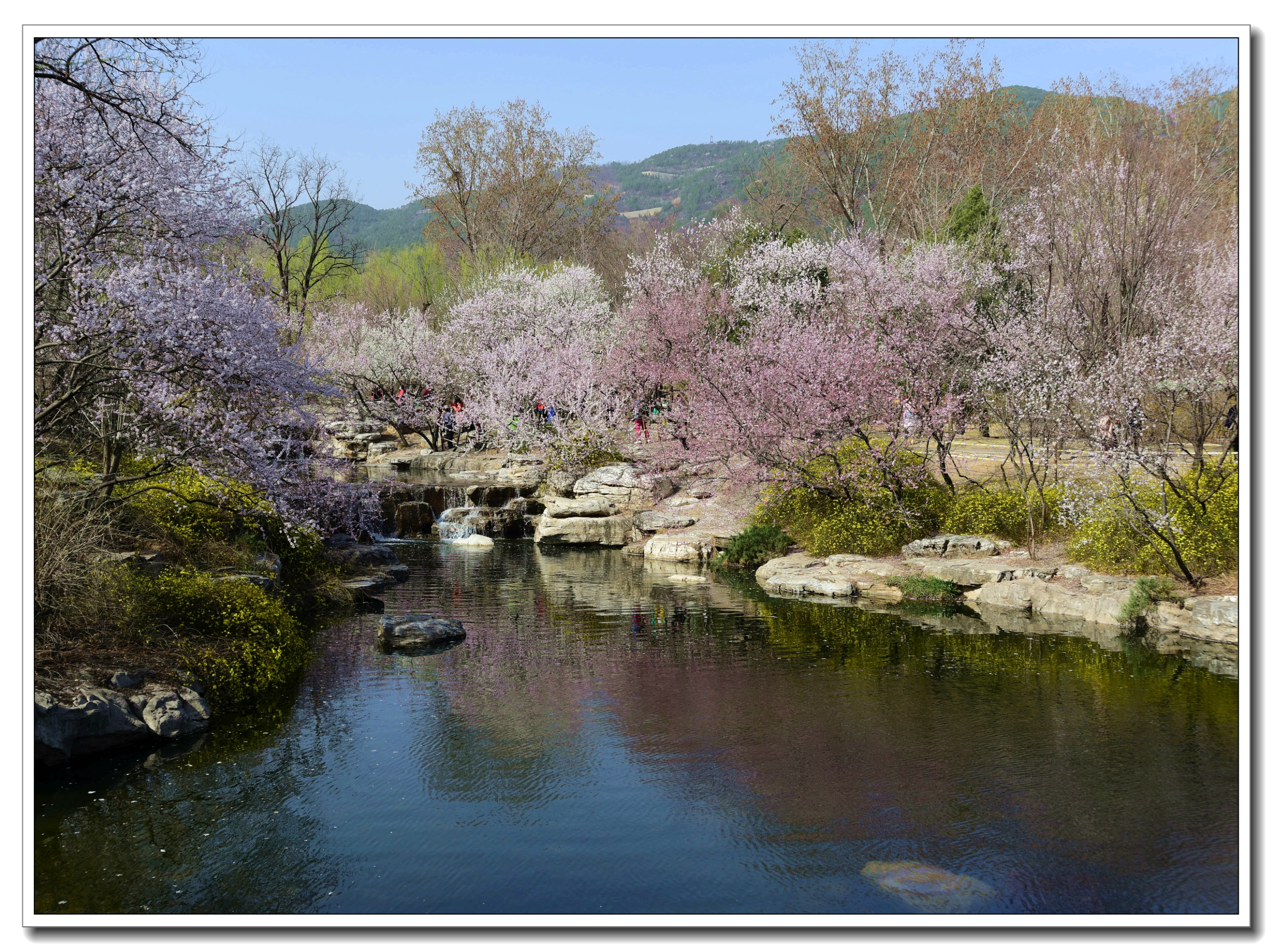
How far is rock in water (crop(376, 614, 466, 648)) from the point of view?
15266 millimetres

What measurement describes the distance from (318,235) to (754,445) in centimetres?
4056

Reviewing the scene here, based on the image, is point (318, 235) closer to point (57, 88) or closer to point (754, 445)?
point (754, 445)

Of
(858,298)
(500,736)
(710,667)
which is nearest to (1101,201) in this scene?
(858,298)

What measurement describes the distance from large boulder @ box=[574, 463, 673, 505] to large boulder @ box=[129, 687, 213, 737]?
18057 millimetres

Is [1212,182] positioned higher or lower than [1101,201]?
higher

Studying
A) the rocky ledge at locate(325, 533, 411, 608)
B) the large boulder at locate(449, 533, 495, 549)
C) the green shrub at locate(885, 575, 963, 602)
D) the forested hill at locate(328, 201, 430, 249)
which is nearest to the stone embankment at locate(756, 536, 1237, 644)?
the green shrub at locate(885, 575, 963, 602)

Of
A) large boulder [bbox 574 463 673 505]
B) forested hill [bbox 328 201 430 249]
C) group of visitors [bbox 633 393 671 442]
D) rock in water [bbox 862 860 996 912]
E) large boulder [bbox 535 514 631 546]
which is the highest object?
forested hill [bbox 328 201 430 249]

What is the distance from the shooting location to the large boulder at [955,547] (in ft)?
65.1

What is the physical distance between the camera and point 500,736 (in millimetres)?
10922

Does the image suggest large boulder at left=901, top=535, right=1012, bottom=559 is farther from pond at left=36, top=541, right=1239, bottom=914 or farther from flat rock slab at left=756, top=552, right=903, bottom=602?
pond at left=36, top=541, right=1239, bottom=914

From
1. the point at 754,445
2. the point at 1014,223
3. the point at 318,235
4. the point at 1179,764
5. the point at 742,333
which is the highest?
the point at 318,235

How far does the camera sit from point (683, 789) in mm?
9242

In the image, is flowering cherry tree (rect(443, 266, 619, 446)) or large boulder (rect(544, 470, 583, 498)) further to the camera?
flowering cherry tree (rect(443, 266, 619, 446))

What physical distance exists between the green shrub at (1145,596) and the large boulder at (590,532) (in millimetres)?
14352
